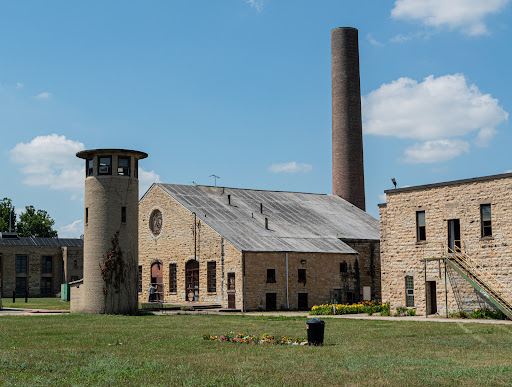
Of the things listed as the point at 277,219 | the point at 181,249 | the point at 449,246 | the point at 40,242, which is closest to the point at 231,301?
the point at 181,249

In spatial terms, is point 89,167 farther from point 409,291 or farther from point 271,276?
point 409,291

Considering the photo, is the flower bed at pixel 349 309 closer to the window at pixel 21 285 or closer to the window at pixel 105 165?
the window at pixel 105 165

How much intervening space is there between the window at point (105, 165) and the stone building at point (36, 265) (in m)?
37.2

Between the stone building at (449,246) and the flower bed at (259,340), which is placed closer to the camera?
the flower bed at (259,340)

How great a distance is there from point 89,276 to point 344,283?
1648 centimetres

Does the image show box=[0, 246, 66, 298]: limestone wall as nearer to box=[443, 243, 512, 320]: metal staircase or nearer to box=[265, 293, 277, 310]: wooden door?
box=[265, 293, 277, 310]: wooden door

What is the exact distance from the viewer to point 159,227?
45625 mm

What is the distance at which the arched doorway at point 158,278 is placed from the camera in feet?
146

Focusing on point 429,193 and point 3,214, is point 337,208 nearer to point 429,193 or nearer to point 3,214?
point 429,193

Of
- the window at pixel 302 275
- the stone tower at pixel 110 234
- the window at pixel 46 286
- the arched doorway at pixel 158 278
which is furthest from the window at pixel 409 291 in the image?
the window at pixel 46 286

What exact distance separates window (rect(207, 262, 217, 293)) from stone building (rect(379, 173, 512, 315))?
1098 cm

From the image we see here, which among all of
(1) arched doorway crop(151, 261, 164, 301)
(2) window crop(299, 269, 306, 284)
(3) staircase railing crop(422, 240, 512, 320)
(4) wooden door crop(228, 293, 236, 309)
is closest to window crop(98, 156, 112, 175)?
(4) wooden door crop(228, 293, 236, 309)

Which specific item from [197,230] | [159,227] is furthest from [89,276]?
[159,227]

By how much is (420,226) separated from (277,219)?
15.5 m
